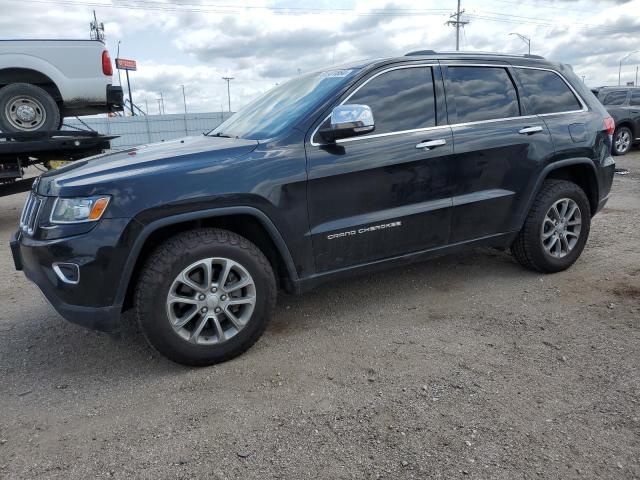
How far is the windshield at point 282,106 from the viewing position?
3.46m

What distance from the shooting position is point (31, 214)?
315cm

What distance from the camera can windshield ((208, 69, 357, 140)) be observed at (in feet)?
11.4

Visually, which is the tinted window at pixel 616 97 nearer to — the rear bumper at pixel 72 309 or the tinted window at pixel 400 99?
the tinted window at pixel 400 99

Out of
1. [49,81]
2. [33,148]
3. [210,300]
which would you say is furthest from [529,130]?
[49,81]

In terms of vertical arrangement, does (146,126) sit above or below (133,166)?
above

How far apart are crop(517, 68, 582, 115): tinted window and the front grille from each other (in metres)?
3.64

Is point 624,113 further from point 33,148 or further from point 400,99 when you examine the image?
point 33,148

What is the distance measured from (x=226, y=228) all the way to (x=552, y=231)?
2.79 meters

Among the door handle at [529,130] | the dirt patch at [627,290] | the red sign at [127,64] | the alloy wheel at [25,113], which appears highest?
the red sign at [127,64]

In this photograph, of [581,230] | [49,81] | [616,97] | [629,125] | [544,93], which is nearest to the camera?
[544,93]

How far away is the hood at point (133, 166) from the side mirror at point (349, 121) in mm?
511

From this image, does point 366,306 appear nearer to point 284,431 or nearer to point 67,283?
point 284,431

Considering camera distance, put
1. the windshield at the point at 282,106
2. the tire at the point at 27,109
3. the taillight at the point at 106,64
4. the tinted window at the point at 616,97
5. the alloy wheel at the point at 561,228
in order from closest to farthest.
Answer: the windshield at the point at 282,106
the alloy wheel at the point at 561,228
the tire at the point at 27,109
the taillight at the point at 106,64
the tinted window at the point at 616,97

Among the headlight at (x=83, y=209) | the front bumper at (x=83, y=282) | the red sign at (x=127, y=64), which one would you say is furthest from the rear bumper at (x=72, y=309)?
the red sign at (x=127, y=64)
